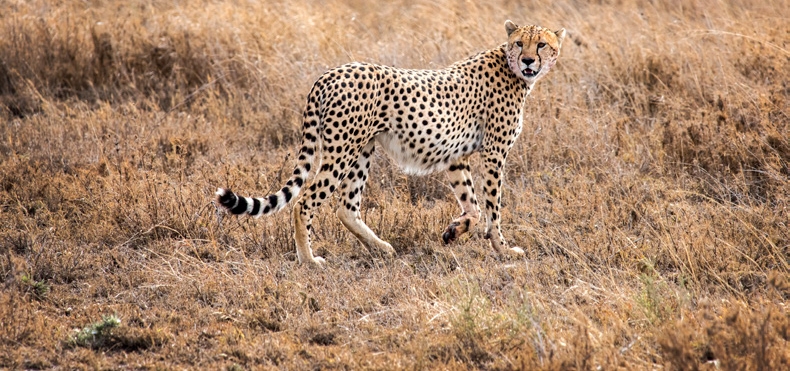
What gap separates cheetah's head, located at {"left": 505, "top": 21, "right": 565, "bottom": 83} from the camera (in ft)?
16.3

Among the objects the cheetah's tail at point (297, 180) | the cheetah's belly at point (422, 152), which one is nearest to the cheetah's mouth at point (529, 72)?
the cheetah's belly at point (422, 152)

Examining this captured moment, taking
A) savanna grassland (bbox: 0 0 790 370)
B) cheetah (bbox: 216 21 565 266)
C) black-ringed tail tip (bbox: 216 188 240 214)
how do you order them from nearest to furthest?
savanna grassland (bbox: 0 0 790 370) → black-ringed tail tip (bbox: 216 188 240 214) → cheetah (bbox: 216 21 565 266)

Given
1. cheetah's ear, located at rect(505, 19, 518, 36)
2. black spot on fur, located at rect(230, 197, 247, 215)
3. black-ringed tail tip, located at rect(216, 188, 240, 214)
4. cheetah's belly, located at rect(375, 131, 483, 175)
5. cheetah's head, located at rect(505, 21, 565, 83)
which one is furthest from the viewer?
cheetah's ear, located at rect(505, 19, 518, 36)

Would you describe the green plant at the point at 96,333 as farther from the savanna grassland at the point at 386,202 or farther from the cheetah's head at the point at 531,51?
the cheetah's head at the point at 531,51

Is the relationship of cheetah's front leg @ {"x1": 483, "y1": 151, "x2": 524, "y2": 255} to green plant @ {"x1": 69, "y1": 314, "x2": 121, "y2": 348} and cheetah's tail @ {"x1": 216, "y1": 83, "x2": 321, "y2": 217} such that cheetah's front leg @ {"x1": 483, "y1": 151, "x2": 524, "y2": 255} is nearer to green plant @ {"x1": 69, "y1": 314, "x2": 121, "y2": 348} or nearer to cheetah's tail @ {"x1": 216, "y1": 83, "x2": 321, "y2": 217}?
cheetah's tail @ {"x1": 216, "y1": 83, "x2": 321, "y2": 217}

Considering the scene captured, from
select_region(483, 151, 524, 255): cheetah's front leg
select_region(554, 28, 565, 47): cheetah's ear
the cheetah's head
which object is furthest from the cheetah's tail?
select_region(554, 28, 565, 47): cheetah's ear

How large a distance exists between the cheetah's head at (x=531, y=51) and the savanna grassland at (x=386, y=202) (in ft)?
2.93

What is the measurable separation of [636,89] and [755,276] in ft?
8.87

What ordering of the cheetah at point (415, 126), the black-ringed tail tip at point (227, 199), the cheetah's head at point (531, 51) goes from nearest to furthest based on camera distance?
the black-ringed tail tip at point (227, 199) → the cheetah at point (415, 126) → the cheetah's head at point (531, 51)

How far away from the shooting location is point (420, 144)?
4.79 meters

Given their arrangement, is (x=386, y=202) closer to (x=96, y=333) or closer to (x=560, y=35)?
(x=560, y=35)

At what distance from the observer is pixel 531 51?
496 cm

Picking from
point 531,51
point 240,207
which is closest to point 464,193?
point 531,51

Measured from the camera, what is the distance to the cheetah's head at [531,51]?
195 inches
